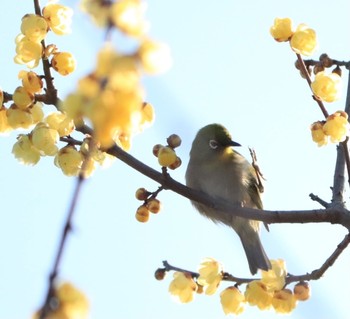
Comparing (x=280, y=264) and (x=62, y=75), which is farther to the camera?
(x=280, y=264)

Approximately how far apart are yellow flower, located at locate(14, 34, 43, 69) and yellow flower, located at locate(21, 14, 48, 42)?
0.02 metres

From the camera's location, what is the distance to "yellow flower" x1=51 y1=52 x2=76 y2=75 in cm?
266

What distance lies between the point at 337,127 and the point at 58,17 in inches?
49.2

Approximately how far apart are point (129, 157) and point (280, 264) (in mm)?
794

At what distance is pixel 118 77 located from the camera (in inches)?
31.8

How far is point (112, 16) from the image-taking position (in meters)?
0.86

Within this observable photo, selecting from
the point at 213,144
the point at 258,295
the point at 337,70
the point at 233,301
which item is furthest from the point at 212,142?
the point at 258,295

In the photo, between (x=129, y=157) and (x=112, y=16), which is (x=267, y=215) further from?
(x=112, y=16)

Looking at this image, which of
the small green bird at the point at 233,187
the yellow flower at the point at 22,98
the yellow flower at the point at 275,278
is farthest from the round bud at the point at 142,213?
the small green bird at the point at 233,187

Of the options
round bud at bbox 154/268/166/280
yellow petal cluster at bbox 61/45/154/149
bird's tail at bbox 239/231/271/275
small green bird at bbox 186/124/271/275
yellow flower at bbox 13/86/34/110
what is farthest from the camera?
small green bird at bbox 186/124/271/275

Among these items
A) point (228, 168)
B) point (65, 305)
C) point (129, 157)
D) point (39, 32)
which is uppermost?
point (228, 168)

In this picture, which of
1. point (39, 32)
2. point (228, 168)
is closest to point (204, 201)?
point (39, 32)

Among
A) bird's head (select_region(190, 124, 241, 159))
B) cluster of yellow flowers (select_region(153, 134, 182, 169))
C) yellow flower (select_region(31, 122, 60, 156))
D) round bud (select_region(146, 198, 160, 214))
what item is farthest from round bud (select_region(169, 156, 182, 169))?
bird's head (select_region(190, 124, 241, 159))

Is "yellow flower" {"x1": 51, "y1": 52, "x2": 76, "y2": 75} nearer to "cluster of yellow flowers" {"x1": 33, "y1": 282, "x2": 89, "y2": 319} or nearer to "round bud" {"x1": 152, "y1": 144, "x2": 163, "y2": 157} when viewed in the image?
"round bud" {"x1": 152, "y1": 144, "x2": 163, "y2": 157}
